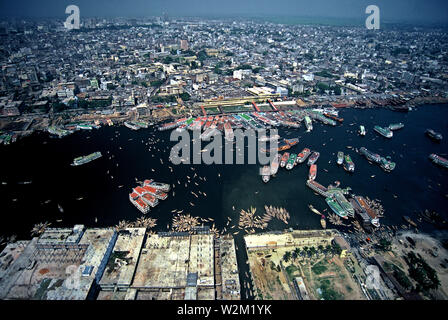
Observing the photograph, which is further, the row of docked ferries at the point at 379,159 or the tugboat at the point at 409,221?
the row of docked ferries at the point at 379,159

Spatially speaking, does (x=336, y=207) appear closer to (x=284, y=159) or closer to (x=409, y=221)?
(x=409, y=221)

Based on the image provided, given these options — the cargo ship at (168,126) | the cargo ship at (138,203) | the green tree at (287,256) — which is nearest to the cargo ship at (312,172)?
the green tree at (287,256)

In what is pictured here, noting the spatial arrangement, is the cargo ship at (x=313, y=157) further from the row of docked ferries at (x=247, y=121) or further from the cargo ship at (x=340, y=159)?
the row of docked ferries at (x=247, y=121)

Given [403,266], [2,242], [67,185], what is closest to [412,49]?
[403,266]

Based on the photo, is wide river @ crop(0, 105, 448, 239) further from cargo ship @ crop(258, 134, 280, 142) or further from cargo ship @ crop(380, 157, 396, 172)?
cargo ship @ crop(258, 134, 280, 142)

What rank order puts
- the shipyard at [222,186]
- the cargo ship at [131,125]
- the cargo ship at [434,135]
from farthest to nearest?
the cargo ship at [131,125], the cargo ship at [434,135], the shipyard at [222,186]

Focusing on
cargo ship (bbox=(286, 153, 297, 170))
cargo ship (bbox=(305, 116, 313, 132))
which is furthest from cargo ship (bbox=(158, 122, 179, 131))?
cargo ship (bbox=(305, 116, 313, 132))
